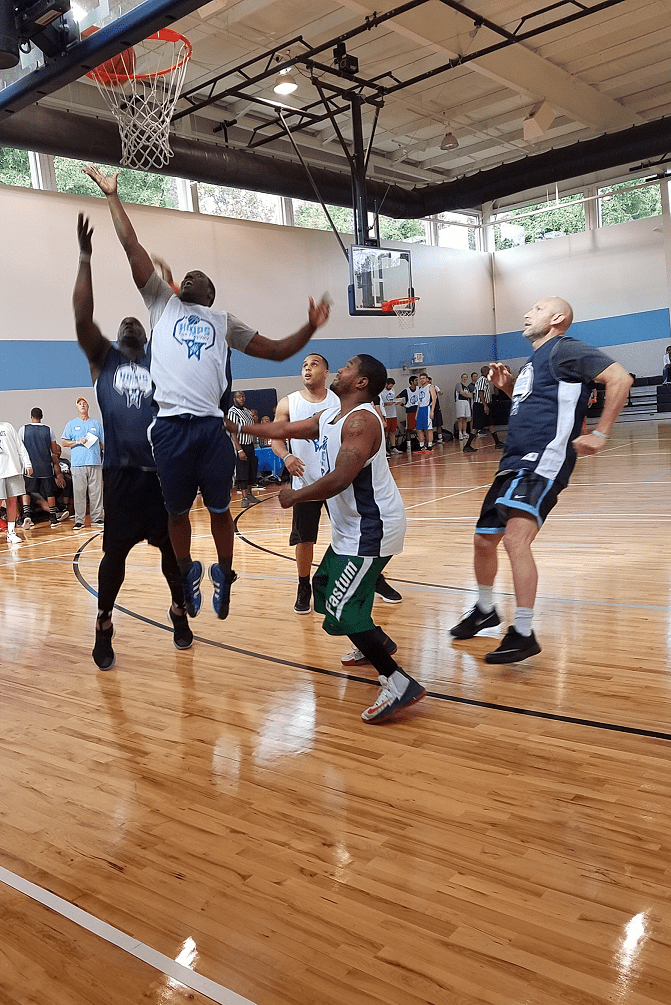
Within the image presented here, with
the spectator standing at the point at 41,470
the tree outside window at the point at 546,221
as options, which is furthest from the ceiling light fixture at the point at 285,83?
the tree outside window at the point at 546,221

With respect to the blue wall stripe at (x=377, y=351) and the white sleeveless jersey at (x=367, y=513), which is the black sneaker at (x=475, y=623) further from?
the blue wall stripe at (x=377, y=351)

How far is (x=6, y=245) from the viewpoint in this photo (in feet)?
42.0

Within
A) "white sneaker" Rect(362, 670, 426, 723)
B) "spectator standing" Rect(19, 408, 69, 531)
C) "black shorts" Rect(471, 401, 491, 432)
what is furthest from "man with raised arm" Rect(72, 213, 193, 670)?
"black shorts" Rect(471, 401, 491, 432)

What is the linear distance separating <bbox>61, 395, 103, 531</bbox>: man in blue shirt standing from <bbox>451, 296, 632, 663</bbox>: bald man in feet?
26.7

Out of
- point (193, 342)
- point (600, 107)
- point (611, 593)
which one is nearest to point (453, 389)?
point (600, 107)

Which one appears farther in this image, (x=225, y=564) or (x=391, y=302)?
(x=391, y=302)

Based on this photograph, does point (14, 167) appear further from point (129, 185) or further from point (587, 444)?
point (587, 444)

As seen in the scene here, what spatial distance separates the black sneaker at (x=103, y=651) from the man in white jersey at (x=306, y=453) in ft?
4.07

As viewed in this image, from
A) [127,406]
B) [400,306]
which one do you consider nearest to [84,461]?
[127,406]

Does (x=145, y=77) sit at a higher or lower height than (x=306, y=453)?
higher

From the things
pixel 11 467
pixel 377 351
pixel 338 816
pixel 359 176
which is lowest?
pixel 338 816

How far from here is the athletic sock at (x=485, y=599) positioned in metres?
4.39

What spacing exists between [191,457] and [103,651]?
1328mm

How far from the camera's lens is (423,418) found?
18891 mm
